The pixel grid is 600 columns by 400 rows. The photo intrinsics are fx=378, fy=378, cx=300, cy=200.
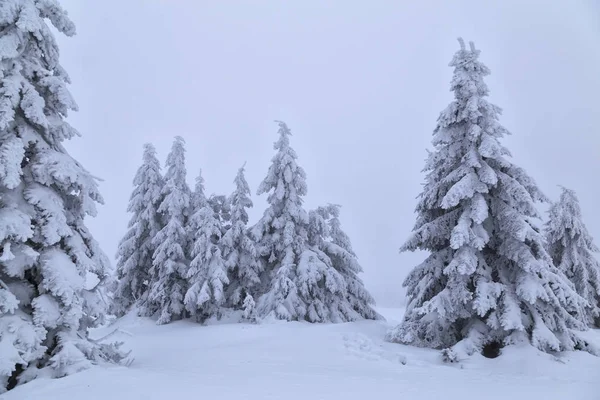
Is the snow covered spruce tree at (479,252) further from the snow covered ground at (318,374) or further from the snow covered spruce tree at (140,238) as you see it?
the snow covered spruce tree at (140,238)

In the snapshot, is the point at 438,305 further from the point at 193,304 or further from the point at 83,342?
the point at 193,304

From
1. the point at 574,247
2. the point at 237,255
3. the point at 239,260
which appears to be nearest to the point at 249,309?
the point at 239,260

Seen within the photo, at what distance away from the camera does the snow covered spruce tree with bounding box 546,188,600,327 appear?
84.3ft

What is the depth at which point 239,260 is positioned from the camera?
966 inches

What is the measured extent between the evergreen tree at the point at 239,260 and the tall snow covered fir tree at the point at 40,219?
13.7 metres

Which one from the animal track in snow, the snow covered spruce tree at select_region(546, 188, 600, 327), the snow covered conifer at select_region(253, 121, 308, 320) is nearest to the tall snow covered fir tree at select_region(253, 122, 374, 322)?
the snow covered conifer at select_region(253, 121, 308, 320)

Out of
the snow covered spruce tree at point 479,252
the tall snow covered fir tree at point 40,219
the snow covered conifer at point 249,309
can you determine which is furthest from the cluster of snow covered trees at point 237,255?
the tall snow covered fir tree at point 40,219

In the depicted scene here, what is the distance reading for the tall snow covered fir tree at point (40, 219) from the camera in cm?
840

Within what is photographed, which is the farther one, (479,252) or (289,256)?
(289,256)

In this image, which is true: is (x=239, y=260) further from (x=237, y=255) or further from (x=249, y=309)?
(x=249, y=309)

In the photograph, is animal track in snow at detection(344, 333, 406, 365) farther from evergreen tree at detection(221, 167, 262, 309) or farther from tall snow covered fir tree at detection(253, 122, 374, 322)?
evergreen tree at detection(221, 167, 262, 309)

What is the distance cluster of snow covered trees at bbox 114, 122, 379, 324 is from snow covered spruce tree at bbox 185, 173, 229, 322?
0.06 metres

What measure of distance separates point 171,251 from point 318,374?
1640 centimetres

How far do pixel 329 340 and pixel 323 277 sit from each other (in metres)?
7.92
